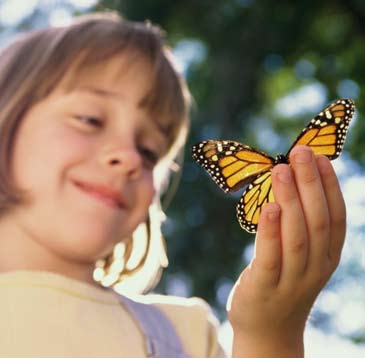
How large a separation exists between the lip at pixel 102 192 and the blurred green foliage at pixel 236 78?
360 centimetres

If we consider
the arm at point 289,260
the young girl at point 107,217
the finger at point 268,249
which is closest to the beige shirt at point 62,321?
the young girl at point 107,217

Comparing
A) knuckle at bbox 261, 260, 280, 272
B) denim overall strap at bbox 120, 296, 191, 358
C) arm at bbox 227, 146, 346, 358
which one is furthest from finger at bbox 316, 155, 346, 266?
denim overall strap at bbox 120, 296, 191, 358

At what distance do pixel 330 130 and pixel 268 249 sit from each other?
0.63ft

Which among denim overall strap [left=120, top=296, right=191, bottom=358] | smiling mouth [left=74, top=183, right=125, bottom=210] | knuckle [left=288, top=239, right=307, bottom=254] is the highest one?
knuckle [left=288, top=239, right=307, bottom=254]

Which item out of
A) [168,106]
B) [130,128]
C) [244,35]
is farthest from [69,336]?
[244,35]

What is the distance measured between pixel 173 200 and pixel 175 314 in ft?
12.6

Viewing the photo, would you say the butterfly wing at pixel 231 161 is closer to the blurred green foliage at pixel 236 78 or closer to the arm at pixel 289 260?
the arm at pixel 289 260

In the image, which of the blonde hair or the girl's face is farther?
the blonde hair

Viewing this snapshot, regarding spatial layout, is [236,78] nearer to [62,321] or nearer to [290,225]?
[62,321]

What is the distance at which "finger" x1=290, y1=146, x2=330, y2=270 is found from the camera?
3.63ft

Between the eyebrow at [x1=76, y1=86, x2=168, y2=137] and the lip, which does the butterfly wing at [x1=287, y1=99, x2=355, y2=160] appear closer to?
the lip

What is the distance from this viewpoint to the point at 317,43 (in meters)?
7.00

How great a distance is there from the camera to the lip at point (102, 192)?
166 centimetres

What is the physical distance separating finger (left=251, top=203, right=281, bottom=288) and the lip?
506 mm
